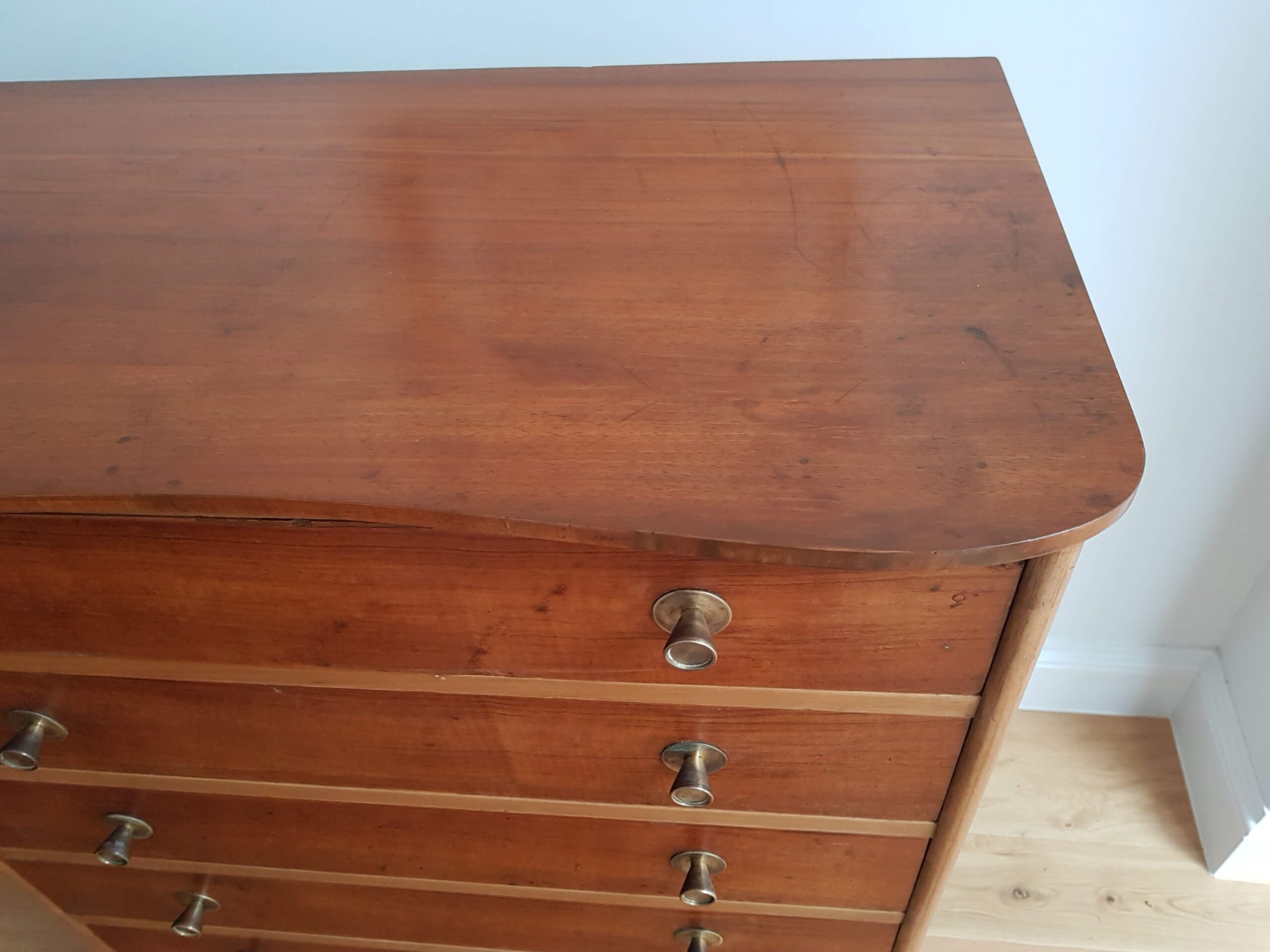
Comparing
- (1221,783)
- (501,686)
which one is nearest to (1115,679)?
(1221,783)

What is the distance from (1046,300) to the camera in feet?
1.91

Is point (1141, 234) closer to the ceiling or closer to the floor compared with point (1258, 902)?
closer to the ceiling

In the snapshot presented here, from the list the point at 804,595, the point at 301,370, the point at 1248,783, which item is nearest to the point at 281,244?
the point at 301,370

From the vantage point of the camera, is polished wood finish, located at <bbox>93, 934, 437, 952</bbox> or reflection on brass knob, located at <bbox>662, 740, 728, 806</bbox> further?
polished wood finish, located at <bbox>93, 934, 437, 952</bbox>

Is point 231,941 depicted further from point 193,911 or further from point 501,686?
point 501,686

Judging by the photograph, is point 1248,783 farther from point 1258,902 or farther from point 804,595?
point 804,595

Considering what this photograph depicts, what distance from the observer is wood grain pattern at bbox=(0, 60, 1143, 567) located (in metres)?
0.48

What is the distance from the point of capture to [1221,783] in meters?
1.23

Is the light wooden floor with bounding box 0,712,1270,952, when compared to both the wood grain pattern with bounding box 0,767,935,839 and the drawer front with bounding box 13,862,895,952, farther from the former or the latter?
the wood grain pattern with bounding box 0,767,935,839

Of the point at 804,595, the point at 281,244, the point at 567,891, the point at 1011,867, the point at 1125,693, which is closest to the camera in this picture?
the point at 804,595

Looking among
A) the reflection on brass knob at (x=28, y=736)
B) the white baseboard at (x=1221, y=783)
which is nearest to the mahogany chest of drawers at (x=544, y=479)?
the reflection on brass knob at (x=28, y=736)

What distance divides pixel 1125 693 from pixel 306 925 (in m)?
1.15

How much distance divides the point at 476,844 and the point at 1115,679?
1.01m

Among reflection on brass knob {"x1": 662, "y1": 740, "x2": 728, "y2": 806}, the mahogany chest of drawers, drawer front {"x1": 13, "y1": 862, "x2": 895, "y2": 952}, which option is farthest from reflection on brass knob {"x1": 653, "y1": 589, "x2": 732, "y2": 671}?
drawer front {"x1": 13, "y1": 862, "x2": 895, "y2": 952}
